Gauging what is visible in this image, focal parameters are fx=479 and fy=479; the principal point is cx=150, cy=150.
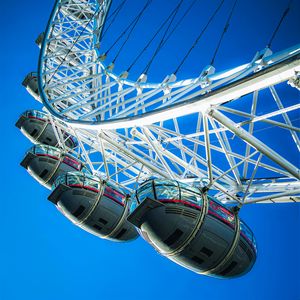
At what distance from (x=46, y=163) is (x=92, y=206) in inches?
250

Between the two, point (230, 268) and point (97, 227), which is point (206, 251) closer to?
point (230, 268)

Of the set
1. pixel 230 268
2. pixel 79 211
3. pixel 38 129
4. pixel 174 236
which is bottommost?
pixel 174 236

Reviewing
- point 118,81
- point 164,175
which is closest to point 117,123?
point 164,175

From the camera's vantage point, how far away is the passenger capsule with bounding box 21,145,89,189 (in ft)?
74.3

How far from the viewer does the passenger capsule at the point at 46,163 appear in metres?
22.6

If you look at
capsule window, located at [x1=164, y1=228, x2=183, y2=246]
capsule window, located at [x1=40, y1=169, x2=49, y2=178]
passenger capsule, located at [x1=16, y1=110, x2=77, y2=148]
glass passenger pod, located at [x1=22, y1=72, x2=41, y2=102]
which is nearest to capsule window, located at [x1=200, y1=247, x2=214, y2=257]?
capsule window, located at [x1=164, y1=228, x2=183, y2=246]

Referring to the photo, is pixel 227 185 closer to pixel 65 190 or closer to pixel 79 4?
pixel 65 190

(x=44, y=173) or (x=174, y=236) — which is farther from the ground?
(x=44, y=173)

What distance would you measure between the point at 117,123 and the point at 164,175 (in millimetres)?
3417

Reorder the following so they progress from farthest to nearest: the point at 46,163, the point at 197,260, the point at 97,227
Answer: the point at 46,163, the point at 97,227, the point at 197,260

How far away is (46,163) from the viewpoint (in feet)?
74.3

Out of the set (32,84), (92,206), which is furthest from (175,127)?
(32,84)

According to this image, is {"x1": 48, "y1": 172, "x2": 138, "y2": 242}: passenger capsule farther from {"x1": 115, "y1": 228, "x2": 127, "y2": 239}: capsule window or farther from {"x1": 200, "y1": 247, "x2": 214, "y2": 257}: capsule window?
{"x1": 200, "y1": 247, "x2": 214, "y2": 257}: capsule window

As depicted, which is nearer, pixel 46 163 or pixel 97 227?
pixel 97 227
